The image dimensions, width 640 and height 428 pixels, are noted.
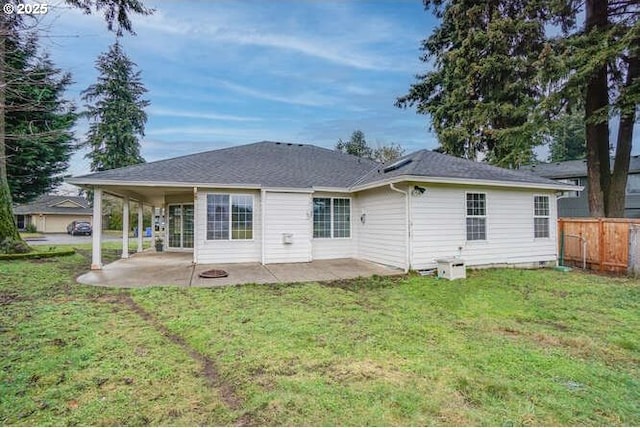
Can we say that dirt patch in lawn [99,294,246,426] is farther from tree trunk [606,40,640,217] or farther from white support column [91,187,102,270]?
tree trunk [606,40,640,217]

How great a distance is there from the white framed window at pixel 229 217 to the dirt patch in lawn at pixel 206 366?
4632mm

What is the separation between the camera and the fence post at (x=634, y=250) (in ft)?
29.6

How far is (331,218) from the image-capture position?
11609mm

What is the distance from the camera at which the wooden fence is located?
9172 millimetres

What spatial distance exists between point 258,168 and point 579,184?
21075 millimetres

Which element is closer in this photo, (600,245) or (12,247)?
(600,245)

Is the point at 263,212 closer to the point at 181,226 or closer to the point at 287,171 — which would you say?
the point at 287,171

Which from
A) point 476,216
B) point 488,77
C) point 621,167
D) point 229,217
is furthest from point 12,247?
point 621,167

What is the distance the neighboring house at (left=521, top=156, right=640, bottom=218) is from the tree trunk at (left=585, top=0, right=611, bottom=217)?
6.20 m

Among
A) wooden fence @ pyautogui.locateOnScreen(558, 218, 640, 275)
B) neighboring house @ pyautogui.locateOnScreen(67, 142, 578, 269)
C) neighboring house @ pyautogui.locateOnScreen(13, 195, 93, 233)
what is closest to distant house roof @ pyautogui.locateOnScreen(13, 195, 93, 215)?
neighboring house @ pyautogui.locateOnScreen(13, 195, 93, 233)

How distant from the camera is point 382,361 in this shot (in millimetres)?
3660

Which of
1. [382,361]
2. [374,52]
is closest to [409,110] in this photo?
[374,52]

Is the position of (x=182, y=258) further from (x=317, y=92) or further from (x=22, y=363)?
(x=317, y=92)

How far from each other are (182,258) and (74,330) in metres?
7.31
